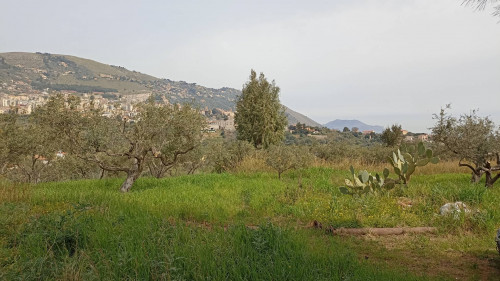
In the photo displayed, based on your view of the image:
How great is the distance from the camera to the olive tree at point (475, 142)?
11.2 m

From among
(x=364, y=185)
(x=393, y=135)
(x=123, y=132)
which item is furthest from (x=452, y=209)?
(x=393, y=135)

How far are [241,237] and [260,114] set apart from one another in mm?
Answer: 21859

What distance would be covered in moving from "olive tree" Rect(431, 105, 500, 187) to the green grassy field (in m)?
1.75

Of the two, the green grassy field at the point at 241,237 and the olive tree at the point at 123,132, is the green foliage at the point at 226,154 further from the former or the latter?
the green grassy field at the point at 241,237

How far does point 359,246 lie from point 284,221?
2086mm

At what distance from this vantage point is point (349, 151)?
26422mm

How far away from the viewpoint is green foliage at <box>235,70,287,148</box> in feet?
88.4

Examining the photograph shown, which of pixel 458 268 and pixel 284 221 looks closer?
pixel 458 268

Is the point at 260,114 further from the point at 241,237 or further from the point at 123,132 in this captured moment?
the point at 241,237

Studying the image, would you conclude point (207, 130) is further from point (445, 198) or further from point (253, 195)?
point (445, 198)

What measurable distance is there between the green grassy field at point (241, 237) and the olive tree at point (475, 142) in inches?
68.9

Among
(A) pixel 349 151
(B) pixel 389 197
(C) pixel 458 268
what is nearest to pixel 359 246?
(C) pixel 458 268

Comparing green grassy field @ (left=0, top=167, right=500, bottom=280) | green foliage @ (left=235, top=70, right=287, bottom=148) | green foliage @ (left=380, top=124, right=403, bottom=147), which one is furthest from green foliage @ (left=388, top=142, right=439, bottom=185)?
green foliage @ (left=380, top=124, right=403, bottom=147)

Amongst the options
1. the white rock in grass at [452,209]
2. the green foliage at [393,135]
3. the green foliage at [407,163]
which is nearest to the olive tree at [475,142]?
the green foliage at [407,163]
